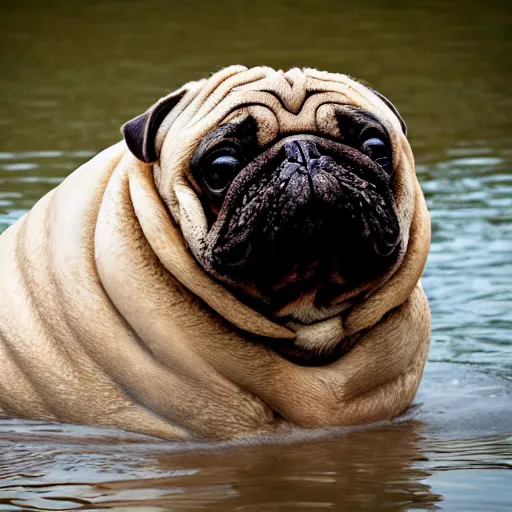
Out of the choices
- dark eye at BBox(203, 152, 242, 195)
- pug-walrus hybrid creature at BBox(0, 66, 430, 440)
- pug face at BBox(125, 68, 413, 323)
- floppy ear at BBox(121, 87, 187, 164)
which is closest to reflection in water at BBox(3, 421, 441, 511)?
pug-walrus hybrid creature at BBox(0, 66, 430, 440)

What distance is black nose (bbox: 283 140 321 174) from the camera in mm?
4672

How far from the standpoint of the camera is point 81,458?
16.2 ft

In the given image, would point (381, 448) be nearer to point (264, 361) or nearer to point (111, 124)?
point (264, 361)

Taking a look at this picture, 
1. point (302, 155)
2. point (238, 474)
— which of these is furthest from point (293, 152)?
point (238, 474)

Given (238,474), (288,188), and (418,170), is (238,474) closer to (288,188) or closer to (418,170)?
(288,188)

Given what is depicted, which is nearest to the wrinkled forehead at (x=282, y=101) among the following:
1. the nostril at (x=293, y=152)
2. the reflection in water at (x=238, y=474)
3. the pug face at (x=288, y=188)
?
the pug face at (x=288, y=188)

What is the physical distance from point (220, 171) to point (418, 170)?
4.85 m

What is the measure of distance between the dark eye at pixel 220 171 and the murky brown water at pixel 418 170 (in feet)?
3.01

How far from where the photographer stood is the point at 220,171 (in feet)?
15.8

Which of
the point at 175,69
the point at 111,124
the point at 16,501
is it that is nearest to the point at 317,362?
the point at 16,501

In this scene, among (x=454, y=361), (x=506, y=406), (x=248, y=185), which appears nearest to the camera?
(x=248, y=185)

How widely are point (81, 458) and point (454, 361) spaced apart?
2.02m

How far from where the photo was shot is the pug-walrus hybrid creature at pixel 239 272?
473 centimetres

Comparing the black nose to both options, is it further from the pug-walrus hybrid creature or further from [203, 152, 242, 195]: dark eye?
[203, 152, 242, 195]: dark eye
